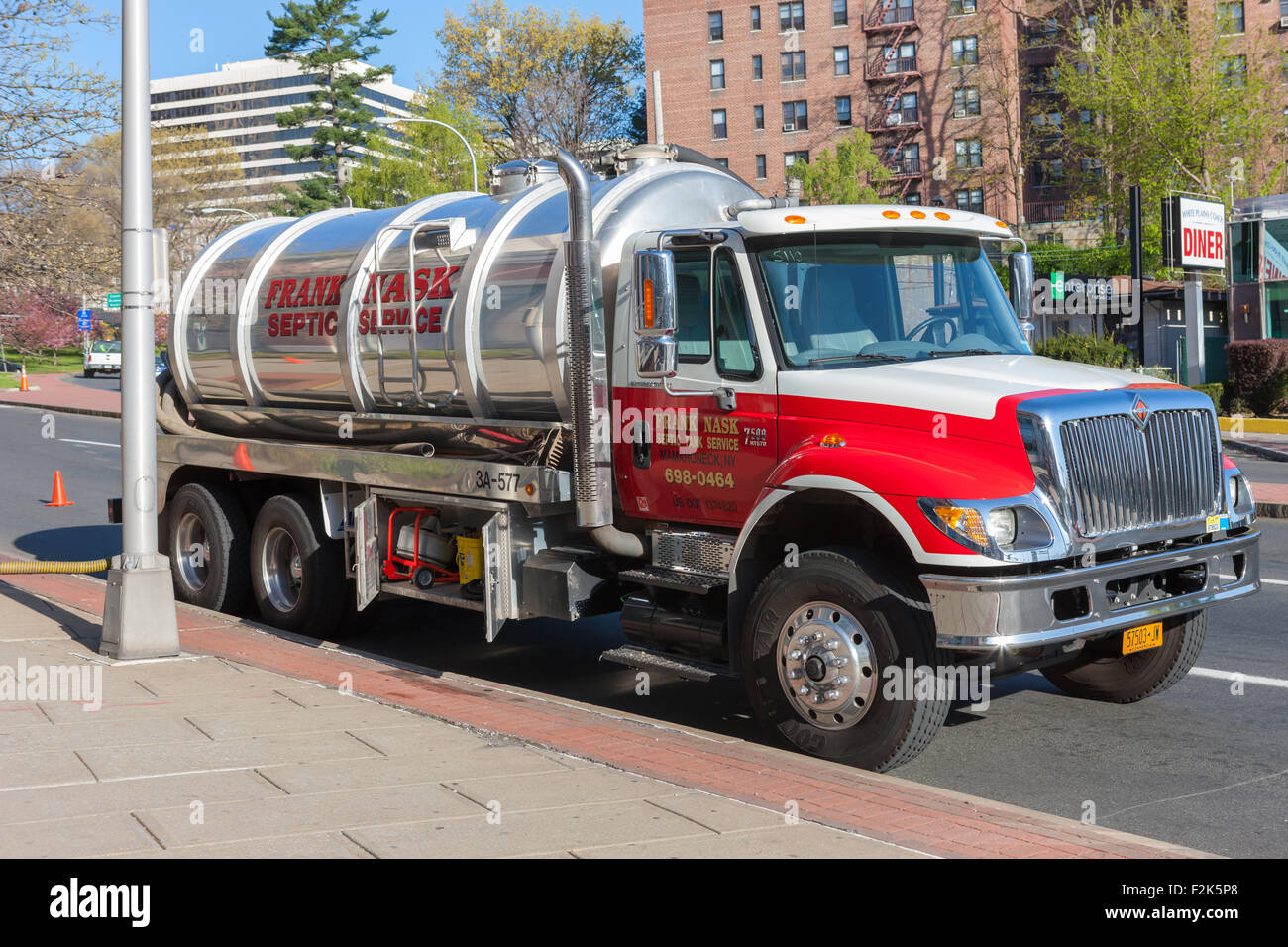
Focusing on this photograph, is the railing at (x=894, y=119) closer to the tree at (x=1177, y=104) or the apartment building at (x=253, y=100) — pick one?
the tree at (x=1177, y=104)


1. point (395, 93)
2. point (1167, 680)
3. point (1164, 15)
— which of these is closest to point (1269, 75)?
point (1164, 15)

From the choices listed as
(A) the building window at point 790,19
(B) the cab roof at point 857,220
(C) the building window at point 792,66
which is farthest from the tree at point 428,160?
(B) the cab roof at point 857,220

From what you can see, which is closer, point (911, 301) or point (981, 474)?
point (981, 474)

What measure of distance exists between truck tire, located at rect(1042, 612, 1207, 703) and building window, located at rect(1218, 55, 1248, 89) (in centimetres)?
4126

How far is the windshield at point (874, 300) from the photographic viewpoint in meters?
7.17

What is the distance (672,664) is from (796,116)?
235 ft

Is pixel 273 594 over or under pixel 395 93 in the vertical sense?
under

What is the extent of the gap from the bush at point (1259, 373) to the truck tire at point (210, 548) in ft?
77.2

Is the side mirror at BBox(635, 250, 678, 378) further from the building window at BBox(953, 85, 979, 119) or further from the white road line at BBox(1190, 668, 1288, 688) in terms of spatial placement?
the building window at BBox(953, 85, 979, 119)

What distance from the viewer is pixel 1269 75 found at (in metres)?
45.4

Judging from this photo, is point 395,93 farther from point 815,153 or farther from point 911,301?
point 911,301
